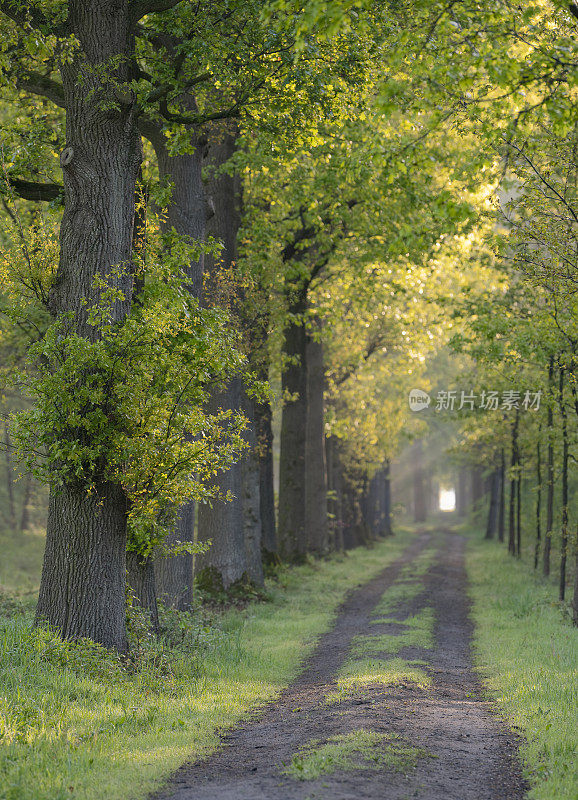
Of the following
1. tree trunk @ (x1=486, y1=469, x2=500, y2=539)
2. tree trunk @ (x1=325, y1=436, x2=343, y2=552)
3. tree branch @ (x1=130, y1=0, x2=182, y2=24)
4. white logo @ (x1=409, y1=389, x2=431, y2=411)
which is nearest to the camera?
tree branch @ (x1=130, y1=0, x2=182, y2=24)

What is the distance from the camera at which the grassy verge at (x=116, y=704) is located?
655 centimetres

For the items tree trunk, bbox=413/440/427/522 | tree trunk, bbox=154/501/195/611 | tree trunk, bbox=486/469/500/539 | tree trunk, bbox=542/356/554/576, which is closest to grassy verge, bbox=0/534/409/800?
tree trunk, bbox=154/501/195/611

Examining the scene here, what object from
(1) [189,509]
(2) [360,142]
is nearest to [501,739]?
(1) [189,509]

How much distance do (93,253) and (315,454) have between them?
18.8 m

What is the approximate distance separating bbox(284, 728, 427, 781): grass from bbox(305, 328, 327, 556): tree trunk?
69.2ft

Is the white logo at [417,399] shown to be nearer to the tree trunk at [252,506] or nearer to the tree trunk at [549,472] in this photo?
the tree trunk at [549,472]

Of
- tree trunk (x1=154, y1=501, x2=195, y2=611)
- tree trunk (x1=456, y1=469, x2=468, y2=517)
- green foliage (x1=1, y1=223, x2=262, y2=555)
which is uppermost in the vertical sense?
green foliage (x1=1, y1=223, x2=262, y2=555)

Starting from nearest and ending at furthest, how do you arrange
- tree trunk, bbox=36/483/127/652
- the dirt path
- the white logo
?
the dirt path → tree trunk, bbox=36/483/127/652 → the white logo

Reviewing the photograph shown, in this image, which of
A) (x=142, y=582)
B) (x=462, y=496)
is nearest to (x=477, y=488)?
(x=462, y=496)

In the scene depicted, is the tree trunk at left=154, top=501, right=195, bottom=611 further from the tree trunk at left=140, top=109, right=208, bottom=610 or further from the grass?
the grass

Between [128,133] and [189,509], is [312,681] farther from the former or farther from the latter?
[128,133]

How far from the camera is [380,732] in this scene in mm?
7898

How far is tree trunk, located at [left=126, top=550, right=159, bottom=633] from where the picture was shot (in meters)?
11.5

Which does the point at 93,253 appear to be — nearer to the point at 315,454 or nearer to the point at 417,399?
the point at 315,454
